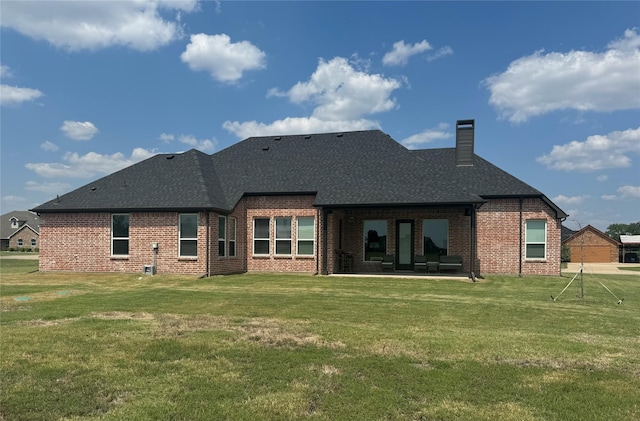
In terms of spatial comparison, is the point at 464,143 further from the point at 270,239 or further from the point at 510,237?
the point at 270,239

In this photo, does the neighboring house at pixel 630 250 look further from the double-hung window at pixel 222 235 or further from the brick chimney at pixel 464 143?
the double-hung window at pixel 222 235

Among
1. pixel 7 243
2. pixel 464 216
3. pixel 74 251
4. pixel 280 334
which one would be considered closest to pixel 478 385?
pixel 280 334

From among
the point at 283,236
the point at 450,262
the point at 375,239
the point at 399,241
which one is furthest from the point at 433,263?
the point at 283,236

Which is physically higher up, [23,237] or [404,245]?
[404,245]

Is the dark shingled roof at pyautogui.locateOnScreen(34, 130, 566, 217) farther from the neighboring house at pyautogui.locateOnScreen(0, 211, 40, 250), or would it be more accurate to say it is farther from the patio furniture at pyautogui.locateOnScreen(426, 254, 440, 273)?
the neighboring house at pyautogui.locateOnScreen(0, 211, 40, 250)

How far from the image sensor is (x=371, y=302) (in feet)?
36.6

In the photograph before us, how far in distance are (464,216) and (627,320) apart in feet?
35.7

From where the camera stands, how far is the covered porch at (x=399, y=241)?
766 inches

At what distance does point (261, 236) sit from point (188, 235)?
3.43 meters

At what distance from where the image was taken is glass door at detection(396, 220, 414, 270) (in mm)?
20547

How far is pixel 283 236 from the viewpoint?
20.2 metres

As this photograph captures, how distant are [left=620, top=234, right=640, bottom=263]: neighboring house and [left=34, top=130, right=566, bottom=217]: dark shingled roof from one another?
113ft

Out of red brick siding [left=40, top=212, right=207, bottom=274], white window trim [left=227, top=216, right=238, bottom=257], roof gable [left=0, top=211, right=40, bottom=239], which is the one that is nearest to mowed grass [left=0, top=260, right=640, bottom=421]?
red brick siding [left=40, top=212, right=207, bottom=274]

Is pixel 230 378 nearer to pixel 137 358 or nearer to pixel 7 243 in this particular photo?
pixel 137 358
